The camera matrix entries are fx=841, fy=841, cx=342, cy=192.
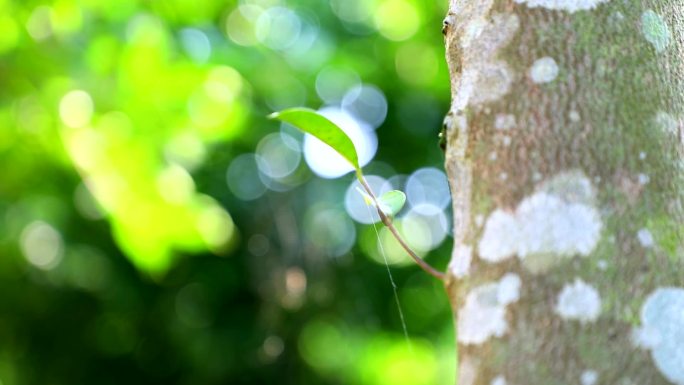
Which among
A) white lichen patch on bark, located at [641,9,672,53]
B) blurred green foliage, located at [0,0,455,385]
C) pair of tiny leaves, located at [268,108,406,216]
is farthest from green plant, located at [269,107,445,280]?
blurred green foliage, located at [0,0,455,385]

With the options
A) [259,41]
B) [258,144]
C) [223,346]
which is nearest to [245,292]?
[223,346]

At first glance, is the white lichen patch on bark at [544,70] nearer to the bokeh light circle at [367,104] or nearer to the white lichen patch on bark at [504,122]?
the white lichen patch on bark at [504,122]

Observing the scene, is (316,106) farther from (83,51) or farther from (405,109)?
(83,51)

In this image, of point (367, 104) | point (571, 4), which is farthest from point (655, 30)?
point (367, 104)

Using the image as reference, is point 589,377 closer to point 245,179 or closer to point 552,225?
point 552,225

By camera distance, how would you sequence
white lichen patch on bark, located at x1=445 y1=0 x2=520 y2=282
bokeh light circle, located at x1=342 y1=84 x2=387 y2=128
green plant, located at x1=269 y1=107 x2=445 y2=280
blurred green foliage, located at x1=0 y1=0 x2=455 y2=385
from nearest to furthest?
white lichen patch on bark, located at x1=445 y1=0 x2=520 y2=282, green plant, located at x1=269 y1=107 x2=445 y2=280, blurred green foliage, located at x1=0 y1=0 x2=455 y2=385, bokeh light circle, located at x1=342 y1=84 x2=387 y2=128

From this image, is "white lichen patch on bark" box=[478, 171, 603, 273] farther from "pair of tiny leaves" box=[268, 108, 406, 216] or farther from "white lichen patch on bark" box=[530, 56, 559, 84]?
"pair of tiny leaves" box=[268, 108, 406, 216]
